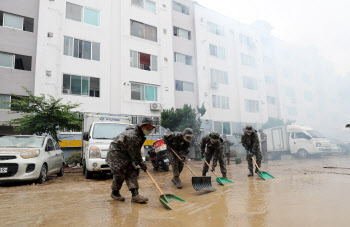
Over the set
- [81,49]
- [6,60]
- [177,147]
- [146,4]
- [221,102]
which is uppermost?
[146,4]

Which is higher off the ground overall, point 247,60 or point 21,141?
point 247,60

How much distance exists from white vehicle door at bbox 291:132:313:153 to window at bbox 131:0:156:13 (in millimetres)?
15152

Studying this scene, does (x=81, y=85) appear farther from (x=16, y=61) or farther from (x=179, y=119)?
(x=179, y=119)

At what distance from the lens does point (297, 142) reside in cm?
1399

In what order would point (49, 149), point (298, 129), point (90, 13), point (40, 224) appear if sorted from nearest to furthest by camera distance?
1. point (40, 224)
2. point (49, 149)
3. point (298, 129)
4. point (90, 13)

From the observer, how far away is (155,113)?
17.5m

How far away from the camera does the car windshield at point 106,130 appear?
7.17m

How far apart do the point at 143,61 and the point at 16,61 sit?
8412 millimetres

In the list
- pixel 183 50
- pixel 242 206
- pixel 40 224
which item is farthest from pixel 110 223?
pixel 183 50

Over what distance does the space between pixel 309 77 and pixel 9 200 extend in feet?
98.6

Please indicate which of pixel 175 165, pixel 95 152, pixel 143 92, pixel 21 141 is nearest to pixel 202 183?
pixel 175 165

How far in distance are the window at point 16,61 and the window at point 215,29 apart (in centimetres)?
1654

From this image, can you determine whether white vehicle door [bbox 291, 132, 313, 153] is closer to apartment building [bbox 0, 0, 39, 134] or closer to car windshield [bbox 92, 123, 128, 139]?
car windshield [bbox 92, 123, 128, 139]

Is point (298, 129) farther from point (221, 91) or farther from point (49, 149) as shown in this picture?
point (49, 149)
